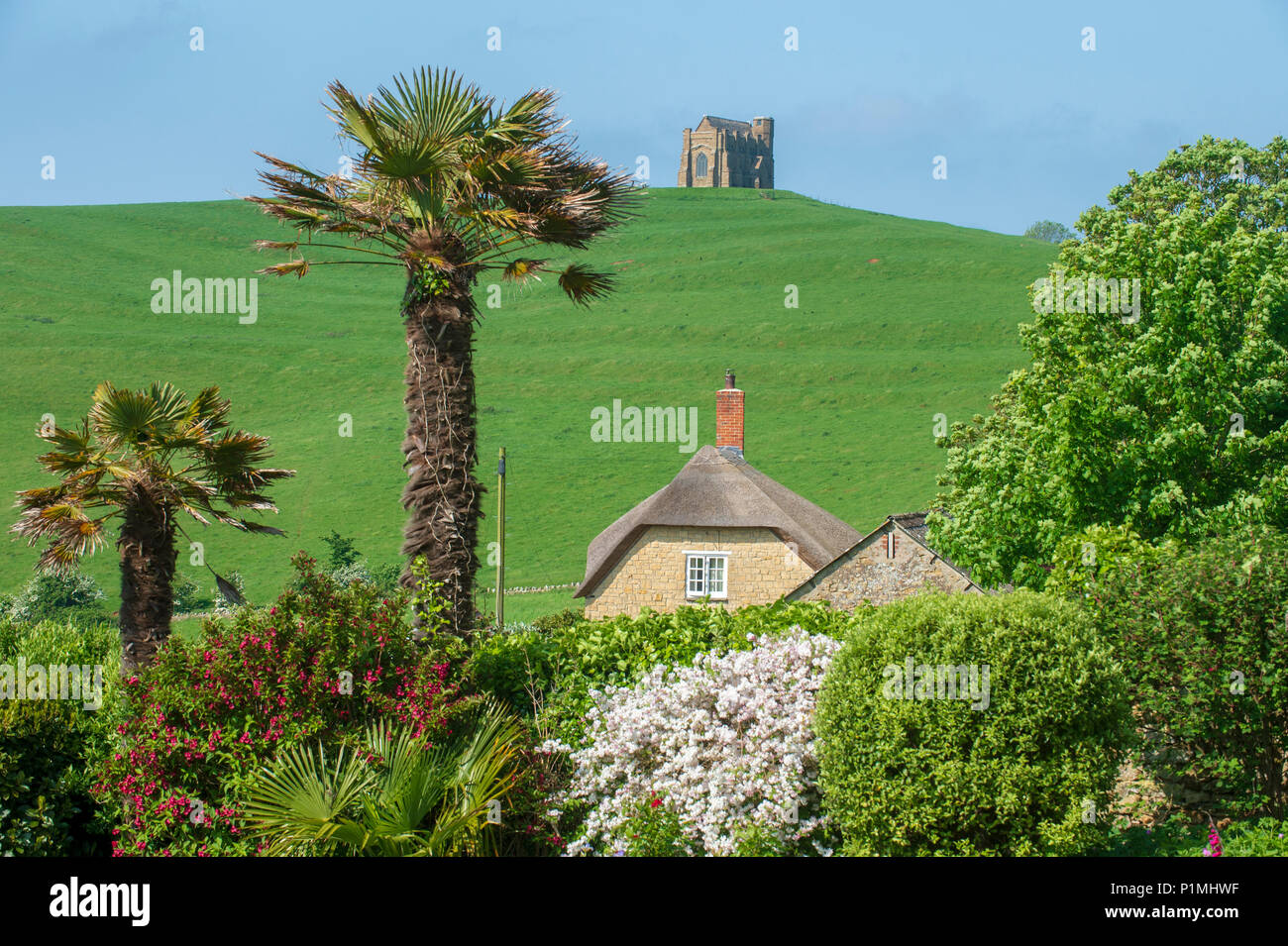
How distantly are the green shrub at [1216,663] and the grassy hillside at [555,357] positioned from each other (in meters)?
42.2

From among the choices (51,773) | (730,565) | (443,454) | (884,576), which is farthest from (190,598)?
(443,454)

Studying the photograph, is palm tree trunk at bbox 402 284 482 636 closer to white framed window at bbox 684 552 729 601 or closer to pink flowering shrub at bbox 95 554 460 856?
pink flowering shrub at bbox 95 554 460 856

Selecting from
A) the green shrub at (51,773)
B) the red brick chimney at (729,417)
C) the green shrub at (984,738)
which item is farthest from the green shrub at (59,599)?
the green shrub at (984,738)

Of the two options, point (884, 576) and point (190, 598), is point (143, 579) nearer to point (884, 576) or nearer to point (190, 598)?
point (884, 576)

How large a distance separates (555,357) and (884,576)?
68.1 metres

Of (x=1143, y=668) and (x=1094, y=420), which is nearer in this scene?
(x=1143, y=668)

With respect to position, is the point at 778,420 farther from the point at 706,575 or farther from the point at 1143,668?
the point at 1143,668

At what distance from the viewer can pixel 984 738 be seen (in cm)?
1012

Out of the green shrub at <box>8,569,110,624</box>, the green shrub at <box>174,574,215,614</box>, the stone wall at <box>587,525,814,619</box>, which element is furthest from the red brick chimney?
the green shrub at <box>8,569,110,624</box>

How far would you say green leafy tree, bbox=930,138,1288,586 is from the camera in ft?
70.3

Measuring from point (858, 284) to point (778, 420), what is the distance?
99.1ft

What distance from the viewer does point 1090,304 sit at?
22.7 m

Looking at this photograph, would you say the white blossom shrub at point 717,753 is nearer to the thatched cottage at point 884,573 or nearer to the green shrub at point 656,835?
the green shrub at point 656,835

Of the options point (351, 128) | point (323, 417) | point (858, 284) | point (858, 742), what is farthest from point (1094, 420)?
point (858, 284)
